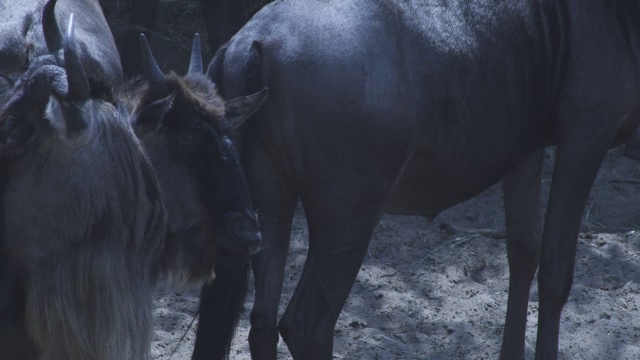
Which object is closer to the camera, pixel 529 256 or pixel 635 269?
pixel 529 256

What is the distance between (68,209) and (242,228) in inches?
36.3

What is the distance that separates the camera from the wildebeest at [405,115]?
165 inches

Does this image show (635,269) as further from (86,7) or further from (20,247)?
(20,247)

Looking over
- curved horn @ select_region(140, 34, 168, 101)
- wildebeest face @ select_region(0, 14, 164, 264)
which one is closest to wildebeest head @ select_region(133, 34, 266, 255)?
curved horn @ select_region(140, 34, 168, 101)

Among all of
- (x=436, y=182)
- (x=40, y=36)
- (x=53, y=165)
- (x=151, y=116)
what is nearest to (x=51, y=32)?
(x=53, y=165)

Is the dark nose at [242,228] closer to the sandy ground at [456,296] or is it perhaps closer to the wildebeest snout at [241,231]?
the wildebeest snout at [241,231]

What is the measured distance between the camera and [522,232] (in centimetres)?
537

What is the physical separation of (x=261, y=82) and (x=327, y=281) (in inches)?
32.6

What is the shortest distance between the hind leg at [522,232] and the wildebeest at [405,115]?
0.41m

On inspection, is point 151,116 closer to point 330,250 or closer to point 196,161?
point 196,161

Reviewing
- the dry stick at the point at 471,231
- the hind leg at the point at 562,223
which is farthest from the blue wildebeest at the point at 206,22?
the hind leg at the point at 562,223

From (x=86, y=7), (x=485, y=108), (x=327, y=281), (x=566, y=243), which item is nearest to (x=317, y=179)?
(x=327, y=281)

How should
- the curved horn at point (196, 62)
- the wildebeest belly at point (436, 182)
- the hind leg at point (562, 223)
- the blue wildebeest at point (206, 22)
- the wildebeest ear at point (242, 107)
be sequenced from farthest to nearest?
the blue wildebeest at point (206, 22) → the hind leg at point (562, 223) → the wildebeest belly at point (436, 182) → the curved horn at point (196, 62) → the wildebeest ear at point (242, 107)

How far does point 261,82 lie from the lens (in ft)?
13.9
